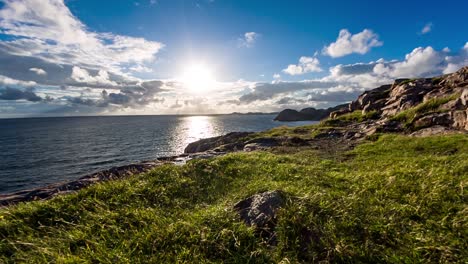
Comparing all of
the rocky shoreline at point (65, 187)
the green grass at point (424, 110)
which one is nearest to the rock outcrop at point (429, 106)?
the green grass at point (424, 110)

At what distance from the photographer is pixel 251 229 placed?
5.74m

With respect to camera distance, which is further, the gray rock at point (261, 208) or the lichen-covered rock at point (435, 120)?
the lichen-covered rock at point (435, 120)

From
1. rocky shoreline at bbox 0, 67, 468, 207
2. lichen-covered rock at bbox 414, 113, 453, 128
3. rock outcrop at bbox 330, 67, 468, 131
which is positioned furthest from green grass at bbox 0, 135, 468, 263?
rock outcrop at bbox 330, 67, 468, 131

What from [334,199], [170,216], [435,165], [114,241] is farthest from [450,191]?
[114,241]

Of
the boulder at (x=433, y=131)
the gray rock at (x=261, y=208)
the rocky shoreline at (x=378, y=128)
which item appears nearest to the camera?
the gray rock at (x=261, y=208)

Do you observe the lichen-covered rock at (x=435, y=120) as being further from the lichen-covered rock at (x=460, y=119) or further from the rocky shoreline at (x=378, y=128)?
the lichen-covered rock at (x=460, y=119)

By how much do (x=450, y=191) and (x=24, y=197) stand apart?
80.4 feet

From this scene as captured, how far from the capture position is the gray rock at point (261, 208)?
6.13m

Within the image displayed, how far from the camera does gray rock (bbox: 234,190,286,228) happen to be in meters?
6.13

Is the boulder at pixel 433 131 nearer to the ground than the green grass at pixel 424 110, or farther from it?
nearer to the ground

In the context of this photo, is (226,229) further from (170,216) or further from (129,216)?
(129,216)

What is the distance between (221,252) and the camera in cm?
510

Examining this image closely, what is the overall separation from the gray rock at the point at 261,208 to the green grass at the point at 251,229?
0.99 feet

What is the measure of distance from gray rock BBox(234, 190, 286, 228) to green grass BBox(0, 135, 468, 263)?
303 millimetres
